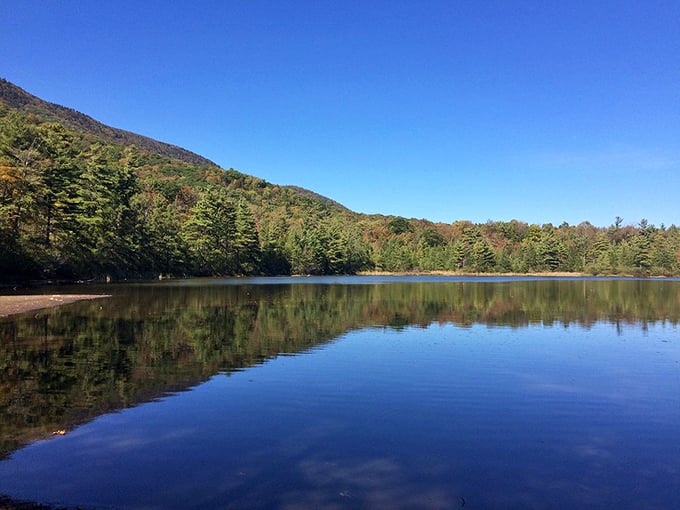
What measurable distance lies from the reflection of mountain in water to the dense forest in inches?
971

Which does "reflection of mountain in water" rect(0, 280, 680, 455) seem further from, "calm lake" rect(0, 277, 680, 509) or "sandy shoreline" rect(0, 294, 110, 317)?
"sandy shoreline" rect(0, 294, 110, 317)

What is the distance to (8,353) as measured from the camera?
14.4 metres

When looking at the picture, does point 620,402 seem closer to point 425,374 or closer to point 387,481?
point 425,374

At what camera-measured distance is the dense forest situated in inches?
1939

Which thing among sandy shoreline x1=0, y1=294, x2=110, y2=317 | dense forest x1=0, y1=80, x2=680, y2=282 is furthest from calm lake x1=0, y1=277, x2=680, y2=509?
dense forest x1=0, y1=80, x2=680, y2=282

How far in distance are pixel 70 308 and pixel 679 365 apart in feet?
87.6

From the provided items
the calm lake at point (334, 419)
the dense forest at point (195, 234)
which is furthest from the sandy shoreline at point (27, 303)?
the dense forest at point (195, 234)

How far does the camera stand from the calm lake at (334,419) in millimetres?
6320

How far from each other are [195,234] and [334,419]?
79.5 metres

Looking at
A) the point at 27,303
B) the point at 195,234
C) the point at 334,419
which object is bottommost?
the point at 334,419

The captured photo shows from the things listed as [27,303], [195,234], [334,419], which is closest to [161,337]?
[334,419]

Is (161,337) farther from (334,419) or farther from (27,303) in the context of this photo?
(27,303)

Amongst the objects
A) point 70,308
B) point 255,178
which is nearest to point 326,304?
point 70,308

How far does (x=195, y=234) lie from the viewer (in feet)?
278
